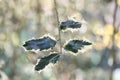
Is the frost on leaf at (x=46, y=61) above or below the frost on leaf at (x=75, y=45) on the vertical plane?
below

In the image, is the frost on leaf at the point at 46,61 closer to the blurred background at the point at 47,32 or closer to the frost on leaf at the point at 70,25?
the frost on leaf at the point at 70,25

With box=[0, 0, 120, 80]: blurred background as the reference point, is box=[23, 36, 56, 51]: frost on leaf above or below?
above

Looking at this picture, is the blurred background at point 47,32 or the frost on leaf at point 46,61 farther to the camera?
the blurred background at point 47,32

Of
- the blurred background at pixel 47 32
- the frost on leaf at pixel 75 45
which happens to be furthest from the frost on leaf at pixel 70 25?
the blurred background at pixel 47 32

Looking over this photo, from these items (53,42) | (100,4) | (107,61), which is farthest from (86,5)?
(53,42)

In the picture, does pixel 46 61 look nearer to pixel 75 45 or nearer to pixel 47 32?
pixel 75 45

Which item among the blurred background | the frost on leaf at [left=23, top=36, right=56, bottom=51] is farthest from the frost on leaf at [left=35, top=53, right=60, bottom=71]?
Result: the blurred background

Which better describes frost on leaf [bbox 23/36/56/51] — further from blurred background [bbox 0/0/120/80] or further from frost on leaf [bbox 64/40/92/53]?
blurred background [bbox 0/0/120/80]
